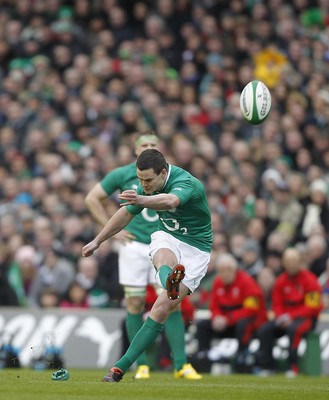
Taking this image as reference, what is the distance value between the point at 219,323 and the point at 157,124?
635 centimetres

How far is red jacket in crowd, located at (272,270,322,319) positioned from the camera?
16.9 meters

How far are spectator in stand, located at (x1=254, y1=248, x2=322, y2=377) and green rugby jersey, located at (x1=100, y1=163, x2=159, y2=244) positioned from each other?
3.54 m

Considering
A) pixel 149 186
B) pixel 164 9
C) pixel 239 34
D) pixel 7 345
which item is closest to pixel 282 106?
pixel 239 34

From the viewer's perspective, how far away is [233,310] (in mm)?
17328

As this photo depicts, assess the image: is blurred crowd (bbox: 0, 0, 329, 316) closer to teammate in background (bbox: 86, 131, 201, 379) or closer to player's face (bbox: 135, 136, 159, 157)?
teammate in background (bbox: 86, 131, 201, 379)

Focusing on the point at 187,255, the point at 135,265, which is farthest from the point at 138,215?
the point at 187,255

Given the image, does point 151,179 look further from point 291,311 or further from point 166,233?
point 291,311

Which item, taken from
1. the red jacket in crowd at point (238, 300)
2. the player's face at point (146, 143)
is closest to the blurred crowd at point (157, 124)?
the red jacket in crowd at point (238, 300)

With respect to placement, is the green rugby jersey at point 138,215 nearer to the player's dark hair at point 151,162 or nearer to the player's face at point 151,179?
the player's face at point 151,179

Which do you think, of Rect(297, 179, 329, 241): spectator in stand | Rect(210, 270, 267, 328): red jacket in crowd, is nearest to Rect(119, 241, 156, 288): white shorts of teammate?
Rect(210, 270, 267, 328): red jacket in crowd

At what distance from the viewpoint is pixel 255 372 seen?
16.9 metres

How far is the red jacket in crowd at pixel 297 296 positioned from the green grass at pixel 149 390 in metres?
3.72

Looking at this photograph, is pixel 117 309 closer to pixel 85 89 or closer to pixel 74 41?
pixel 85 89

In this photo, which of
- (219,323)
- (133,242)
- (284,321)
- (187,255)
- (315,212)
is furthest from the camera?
(315,212)
